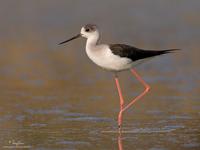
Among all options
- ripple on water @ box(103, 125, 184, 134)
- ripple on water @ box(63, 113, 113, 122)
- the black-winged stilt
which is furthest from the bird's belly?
ripple on water @ box(103, 125, 184, 134)

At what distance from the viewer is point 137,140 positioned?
741 cm

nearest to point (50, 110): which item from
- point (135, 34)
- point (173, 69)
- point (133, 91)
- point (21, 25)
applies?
point (133, 91)

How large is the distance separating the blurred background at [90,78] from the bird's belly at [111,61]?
62cm

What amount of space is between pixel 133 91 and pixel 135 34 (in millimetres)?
5557

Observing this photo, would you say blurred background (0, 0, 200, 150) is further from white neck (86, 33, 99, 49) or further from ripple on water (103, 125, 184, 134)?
white neck (86, 33, 99, 49)

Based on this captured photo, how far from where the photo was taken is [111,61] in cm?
860

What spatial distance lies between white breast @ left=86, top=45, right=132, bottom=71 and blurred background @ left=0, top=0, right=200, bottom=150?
63 centimetres

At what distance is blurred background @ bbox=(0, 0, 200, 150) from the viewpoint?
7723mm

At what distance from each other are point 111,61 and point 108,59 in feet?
0.14

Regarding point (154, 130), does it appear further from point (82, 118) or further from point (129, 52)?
point (129, 52)

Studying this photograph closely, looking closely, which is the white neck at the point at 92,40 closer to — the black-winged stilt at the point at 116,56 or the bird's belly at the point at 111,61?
the black-winged stilt at the point at 116,56

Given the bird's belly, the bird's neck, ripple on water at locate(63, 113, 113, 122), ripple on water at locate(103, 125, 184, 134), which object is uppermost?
the bird's neck

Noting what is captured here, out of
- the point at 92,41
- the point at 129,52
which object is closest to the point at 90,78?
the point at 92,41

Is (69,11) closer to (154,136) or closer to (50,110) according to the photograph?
(50,110)
